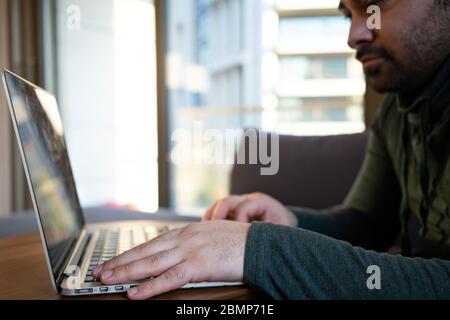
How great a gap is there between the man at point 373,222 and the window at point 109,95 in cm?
214

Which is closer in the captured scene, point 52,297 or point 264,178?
point 52,297

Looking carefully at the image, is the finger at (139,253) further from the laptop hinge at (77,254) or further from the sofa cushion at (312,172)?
the sofa cushion at (312,172)

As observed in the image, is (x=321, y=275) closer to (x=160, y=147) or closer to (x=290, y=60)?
(x=290, y=60)

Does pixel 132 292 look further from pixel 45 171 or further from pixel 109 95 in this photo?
pixel 109 95

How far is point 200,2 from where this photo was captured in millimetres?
2979

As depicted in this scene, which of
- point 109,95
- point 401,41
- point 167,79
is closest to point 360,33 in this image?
point 401,41

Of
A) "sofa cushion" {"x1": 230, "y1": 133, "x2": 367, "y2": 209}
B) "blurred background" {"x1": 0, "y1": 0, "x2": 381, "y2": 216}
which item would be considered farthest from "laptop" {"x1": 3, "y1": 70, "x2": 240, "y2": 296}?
"blurred background" {"x1": 0, "y1": 0, "x2": 381, "y2": 216}

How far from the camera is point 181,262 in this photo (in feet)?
1.76

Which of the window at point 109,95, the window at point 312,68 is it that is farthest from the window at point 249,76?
the window at point 109,95

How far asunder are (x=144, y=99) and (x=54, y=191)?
246 centimetres

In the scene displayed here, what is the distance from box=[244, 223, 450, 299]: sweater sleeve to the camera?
20.4 inches

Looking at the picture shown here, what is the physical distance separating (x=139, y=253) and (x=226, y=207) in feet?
1.12

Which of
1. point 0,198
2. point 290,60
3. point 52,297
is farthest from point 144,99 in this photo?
point 52,297

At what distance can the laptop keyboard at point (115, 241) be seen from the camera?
651 millimetres
